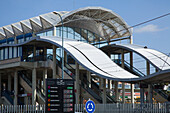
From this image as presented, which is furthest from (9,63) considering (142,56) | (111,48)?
(142,56)

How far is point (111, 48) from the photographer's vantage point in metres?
53.6

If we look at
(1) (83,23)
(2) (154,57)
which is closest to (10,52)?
(1) (83,23)

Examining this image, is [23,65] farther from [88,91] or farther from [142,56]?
[142,56]

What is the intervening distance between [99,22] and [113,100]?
16.3m

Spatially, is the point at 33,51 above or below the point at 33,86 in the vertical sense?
above

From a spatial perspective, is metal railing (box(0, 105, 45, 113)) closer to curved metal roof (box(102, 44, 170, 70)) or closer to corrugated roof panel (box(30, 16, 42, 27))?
curved metal roof (box(102, 44, 170, 70))

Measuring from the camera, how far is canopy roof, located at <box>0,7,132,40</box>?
182ft

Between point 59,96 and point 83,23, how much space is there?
4338cm

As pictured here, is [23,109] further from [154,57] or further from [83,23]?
[83,23]

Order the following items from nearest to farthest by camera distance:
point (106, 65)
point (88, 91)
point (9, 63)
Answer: point (106, 65), point (88, 91), point (9, 63)

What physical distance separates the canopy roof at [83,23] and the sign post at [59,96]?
34.9 m

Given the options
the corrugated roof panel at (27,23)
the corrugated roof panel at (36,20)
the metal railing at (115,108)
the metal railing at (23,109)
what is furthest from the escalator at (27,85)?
the metal railing at (23,109)

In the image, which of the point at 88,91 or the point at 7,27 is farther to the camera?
the point at 7,27

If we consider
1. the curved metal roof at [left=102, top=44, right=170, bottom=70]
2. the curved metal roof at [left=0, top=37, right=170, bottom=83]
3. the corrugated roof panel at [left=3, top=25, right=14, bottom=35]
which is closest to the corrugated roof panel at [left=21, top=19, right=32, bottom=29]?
the corrugated roof panel at [left=3, top=25, right=14, bottom=35]
